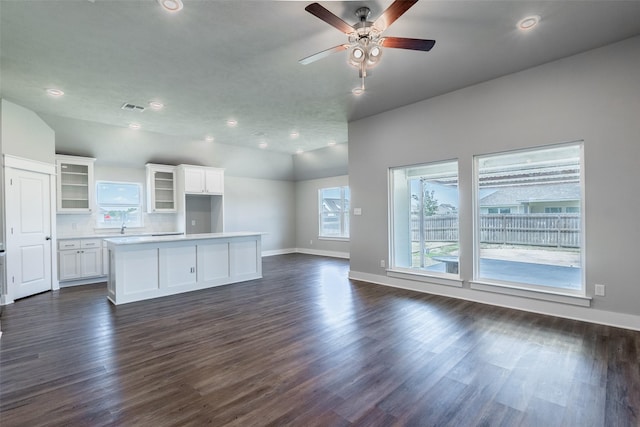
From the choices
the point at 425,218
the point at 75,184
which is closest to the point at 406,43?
the point at 425,218

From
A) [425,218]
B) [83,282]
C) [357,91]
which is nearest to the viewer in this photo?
[357,91]

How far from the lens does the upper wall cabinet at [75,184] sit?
233 inches

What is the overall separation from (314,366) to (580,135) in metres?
3.91

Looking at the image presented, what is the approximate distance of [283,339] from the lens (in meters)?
3.09

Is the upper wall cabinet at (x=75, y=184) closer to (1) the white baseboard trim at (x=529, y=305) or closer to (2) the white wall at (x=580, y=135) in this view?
(1) the white baseboard trim at (x=529, y=305)

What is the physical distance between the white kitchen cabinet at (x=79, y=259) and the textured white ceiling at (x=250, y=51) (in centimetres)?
237

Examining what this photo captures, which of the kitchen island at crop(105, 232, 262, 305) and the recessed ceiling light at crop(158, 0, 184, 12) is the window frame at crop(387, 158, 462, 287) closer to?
the kitchen island at crop(105, 232, 262, 305)

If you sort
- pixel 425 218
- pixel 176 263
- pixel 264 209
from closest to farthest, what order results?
pixel 176 263
pixel 425 218
pixel 264 209

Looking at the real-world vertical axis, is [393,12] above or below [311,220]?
above

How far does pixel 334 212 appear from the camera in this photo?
927 centimetres

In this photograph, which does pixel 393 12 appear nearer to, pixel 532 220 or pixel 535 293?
pixel 532 220

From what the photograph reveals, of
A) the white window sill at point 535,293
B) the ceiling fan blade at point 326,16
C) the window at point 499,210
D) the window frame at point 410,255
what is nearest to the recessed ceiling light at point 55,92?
the ceiling fan blade at point 326,16

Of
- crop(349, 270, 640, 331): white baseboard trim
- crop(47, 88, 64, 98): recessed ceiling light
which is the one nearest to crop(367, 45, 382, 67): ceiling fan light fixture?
crop(349, 270, 640, 331): white baseboard trim

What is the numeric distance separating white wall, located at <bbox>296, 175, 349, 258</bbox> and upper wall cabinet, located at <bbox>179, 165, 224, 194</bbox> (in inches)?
117
